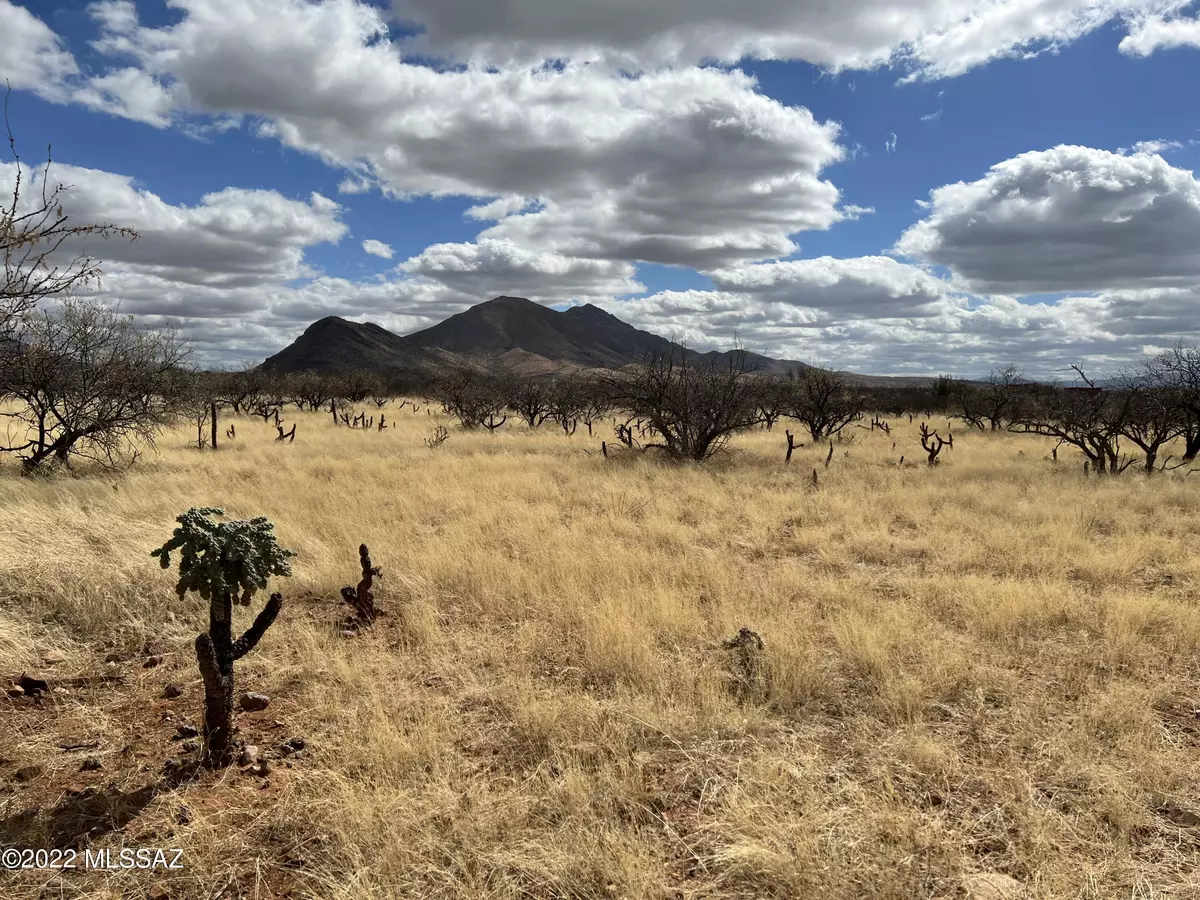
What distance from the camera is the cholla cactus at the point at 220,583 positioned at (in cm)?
341

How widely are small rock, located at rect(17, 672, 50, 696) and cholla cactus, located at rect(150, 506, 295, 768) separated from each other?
168 centimetres

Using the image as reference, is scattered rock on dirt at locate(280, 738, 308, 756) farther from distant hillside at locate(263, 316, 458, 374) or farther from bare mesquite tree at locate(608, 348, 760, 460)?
distant hillside at locate(263, 316, 458, 374)

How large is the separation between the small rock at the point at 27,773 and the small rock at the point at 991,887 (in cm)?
460

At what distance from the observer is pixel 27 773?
10.9 ft

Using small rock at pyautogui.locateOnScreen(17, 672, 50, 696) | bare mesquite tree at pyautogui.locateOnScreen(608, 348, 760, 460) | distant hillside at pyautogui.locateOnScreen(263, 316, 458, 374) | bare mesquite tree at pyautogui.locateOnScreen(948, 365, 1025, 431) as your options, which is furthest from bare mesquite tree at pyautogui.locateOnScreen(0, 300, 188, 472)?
distant hillside at pyautogui.locateOnScreen(263, 316, 458, 374)

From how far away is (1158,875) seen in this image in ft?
8.92

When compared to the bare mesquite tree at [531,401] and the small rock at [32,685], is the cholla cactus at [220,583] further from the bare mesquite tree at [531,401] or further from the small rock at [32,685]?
the bare mesquite tree at [531,401]

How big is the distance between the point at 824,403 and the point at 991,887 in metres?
24.7

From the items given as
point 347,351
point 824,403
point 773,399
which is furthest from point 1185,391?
point 347,351

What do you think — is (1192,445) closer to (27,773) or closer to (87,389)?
(27,773)

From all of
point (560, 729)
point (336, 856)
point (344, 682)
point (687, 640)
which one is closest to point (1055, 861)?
point (560, 729)

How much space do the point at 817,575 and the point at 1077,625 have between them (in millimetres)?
2453

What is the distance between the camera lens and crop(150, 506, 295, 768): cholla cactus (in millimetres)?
3410

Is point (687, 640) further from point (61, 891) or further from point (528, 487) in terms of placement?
point (528, 487)
